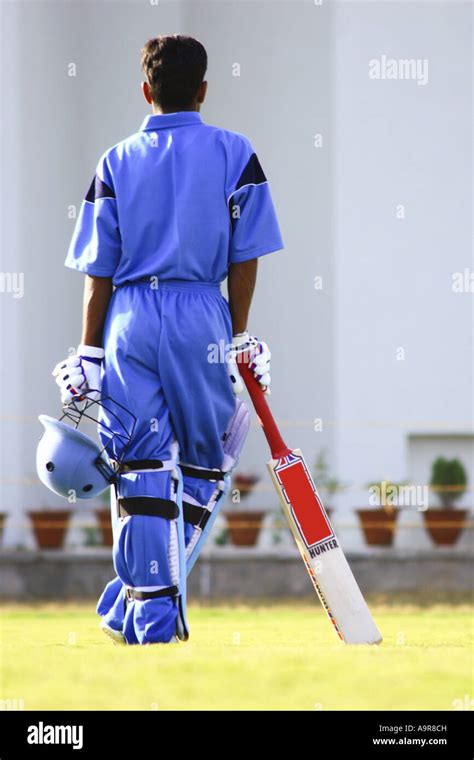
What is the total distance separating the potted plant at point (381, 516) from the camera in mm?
10547

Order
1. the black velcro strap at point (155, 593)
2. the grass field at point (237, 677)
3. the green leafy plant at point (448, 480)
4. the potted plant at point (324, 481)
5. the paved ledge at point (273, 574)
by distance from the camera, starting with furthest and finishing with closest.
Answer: the potted plant at point (324, 481) → the green leafy plant at point (448, 480) → the paved ledge at point (273, 574) → the black velcro strap at point (155, 593) → the grass field at point (237, 677)

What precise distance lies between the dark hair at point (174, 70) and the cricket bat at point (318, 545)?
797 mm

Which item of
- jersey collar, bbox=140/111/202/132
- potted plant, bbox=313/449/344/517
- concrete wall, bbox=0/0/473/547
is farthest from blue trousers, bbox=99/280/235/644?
concrete wall, bbox=0/0/473/547

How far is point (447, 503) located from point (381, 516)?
1.66 feet

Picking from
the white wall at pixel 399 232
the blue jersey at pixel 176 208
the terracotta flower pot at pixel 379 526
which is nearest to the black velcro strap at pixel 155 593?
the blue jersey at pixel 176 208

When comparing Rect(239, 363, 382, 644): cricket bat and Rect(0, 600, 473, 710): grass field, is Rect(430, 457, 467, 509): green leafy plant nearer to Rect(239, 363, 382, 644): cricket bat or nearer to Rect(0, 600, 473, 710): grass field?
Rect(239, 363, 382, 644): cricket bat

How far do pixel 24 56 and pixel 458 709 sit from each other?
9.82m

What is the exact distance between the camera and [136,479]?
4.05 metres

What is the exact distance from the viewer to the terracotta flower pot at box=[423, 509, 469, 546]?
34.5 ft

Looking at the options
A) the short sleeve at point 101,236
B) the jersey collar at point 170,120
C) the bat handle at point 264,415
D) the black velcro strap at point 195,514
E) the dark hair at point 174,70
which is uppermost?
the dark hair at point 174,70

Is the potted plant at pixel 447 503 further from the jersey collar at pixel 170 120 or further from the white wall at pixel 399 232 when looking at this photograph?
the jersey collar at pixel 170 120

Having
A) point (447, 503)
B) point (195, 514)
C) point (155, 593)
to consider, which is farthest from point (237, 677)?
point (447, 503)

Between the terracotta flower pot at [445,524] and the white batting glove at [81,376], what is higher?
the white batting glove at [81,376]

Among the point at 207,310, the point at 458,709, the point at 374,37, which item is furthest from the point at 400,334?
the point at 458,709
